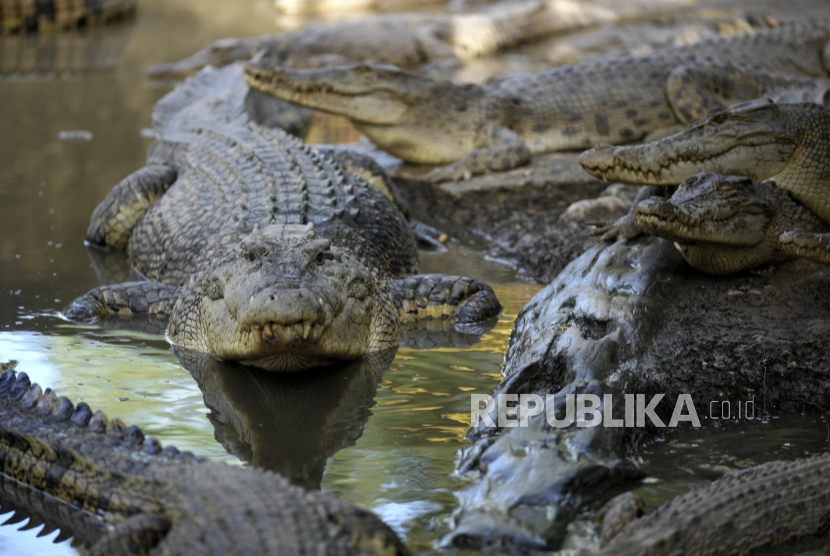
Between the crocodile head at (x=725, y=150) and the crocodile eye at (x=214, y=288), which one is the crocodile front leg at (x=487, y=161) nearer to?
the crocodile head at (x=725, y=150)

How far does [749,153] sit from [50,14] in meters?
13.4

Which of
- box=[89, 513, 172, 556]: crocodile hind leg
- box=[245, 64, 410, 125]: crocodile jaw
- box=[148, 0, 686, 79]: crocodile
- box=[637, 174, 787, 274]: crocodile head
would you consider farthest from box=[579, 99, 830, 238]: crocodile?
box=[148, 0, 686, 79]: crocodile

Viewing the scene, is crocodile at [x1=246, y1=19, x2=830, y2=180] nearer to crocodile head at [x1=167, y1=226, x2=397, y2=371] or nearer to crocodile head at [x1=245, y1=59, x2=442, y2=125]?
crocodile head at [x1=245, y1=59, x2=442, y2=125]

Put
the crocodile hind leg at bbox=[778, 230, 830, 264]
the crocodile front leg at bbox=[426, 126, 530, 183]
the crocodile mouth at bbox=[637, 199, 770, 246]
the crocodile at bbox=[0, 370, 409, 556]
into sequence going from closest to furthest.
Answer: the crocodile at bbox=[0, 370, 409, 556] < the crocodile hind leg at bbox=[778, 230, 830, 264] < the crocodile mouth at bbox=[637, 199, 770, 246] < the crocodile front leg at bbox=[426, 126, 530, 183]

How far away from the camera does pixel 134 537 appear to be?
8.26ft

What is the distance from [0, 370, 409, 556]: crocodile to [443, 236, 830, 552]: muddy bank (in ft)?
1.61

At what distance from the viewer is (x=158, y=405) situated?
394 cm

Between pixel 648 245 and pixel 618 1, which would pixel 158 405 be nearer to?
pixel 648 245

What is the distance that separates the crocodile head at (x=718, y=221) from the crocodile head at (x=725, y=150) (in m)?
0.13

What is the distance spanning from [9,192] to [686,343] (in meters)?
5.38

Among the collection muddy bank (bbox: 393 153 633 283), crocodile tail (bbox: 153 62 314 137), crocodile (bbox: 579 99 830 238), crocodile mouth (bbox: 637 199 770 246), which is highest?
crocodile (bbox: 579 99 830 238)

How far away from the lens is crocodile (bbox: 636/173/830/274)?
3.80 meters

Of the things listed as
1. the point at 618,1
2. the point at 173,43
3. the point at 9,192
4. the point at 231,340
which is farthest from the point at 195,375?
the point at 618,1

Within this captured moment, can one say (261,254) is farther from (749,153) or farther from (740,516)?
(740,516)
